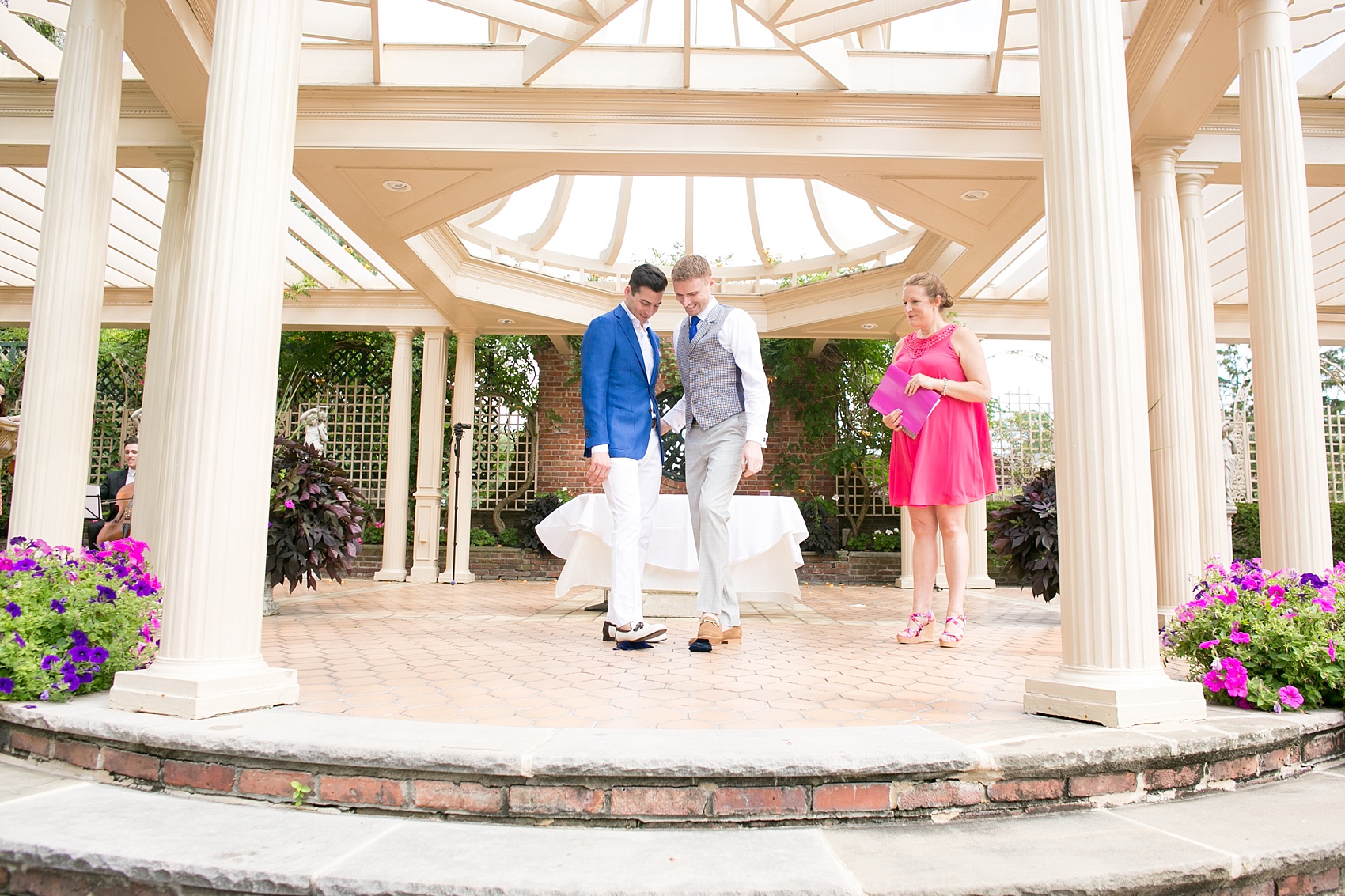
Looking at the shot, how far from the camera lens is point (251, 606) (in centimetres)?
255

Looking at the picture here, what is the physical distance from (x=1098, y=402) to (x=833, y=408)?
409 inches

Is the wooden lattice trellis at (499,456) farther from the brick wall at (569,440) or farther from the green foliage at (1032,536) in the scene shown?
the green foliage at (1032,536)

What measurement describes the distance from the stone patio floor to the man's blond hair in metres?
1.72

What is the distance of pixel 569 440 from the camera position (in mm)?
13227

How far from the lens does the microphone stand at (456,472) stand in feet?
32.4

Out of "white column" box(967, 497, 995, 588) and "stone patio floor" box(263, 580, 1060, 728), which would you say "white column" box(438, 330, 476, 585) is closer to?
"stone patio floor" box(263, 580, 1060, 728)

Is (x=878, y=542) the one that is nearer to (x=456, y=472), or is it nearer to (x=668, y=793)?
(x=456, y=472)

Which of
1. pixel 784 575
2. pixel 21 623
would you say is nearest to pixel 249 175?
pixel 21 623

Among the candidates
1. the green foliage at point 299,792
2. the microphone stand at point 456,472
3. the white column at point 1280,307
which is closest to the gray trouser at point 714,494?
the green foliage at point 299,792

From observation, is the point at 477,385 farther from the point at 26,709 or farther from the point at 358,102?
the point at 26,709

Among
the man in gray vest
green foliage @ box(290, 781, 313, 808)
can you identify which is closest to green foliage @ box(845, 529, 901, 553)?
the man in gray vest

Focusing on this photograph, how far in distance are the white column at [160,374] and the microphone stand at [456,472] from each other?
4.51 meters

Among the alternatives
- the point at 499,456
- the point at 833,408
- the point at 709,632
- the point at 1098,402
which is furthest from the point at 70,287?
the point at 833,408

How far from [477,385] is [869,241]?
621cm
